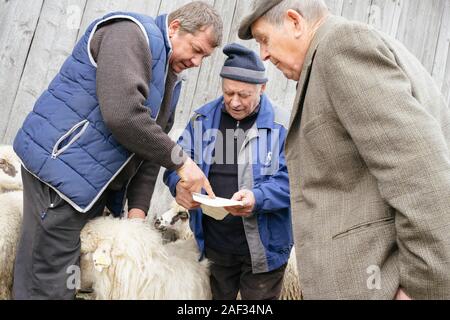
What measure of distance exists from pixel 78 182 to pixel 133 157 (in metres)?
0.34

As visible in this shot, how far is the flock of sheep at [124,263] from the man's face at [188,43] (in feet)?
2.83

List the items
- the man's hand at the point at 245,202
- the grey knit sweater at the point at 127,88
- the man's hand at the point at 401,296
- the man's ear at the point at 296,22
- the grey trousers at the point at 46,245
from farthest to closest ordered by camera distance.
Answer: the man's hand at the point at 245,202, the grey trousers at the point at 46,245, the grey knit sweater at the point at 127,88, the man's ear at the point at 296,22, the man's hand at the point at 401,296

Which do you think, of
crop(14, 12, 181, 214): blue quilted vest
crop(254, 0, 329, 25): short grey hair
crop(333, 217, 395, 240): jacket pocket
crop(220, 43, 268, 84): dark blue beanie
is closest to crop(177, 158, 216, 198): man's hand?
crop(14, 12, 181, 214): blue quilted vest

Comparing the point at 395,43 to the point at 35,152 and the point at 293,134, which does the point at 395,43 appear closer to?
the point at 293,134

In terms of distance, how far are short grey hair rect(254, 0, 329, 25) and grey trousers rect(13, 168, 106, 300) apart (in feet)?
3.93

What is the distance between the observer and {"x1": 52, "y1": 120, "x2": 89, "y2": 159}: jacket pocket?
78.7 inches

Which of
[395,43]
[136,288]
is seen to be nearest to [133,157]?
[136,288]

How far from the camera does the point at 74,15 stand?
3.05 metres

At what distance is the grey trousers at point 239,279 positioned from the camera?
260 cm

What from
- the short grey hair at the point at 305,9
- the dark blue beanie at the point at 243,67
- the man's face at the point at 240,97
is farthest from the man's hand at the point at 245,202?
the short grey hair at the point at 305,9

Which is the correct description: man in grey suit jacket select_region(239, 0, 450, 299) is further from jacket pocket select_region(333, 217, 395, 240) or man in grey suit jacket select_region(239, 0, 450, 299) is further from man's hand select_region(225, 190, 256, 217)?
man's hand select_region(225, 190, 256, 217)

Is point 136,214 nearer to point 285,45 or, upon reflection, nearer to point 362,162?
point 285,45

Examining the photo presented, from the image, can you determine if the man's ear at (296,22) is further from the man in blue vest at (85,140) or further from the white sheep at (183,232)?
the white sheep at (183,232)

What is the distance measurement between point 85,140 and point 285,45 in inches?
37.2
